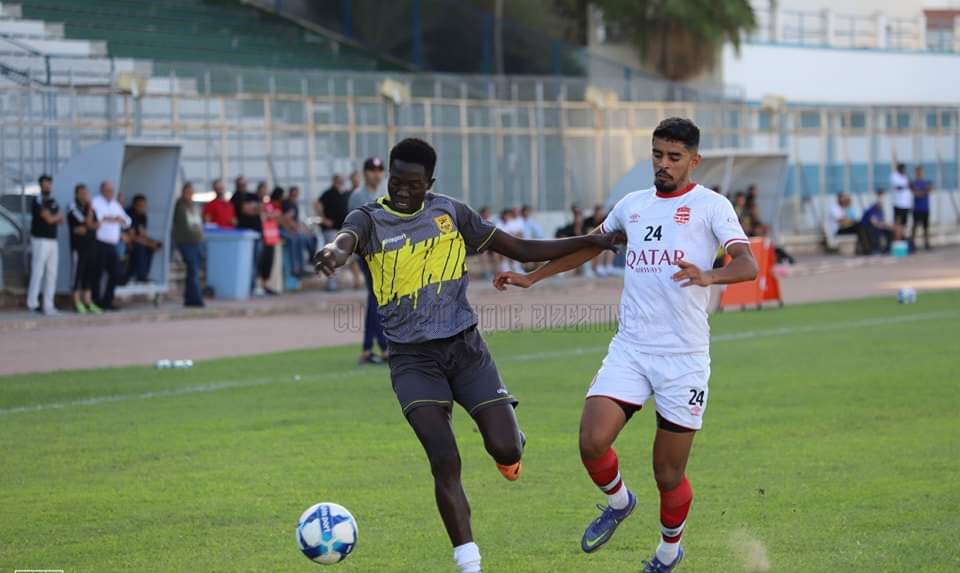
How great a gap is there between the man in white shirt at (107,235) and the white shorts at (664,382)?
1749cm

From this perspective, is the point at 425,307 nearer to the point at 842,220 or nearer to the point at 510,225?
the point at 510,225

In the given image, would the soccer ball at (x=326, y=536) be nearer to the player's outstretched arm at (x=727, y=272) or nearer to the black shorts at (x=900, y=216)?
the player's outstretched arm at (x=727, y=272)

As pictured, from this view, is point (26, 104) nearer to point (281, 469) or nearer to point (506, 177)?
point (506, 177)

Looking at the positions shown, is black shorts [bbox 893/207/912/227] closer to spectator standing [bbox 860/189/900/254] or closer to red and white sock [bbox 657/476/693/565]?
spectator standing [bbox 860/189/900/254]

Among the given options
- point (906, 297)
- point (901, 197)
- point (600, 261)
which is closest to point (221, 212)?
point (600, 261)

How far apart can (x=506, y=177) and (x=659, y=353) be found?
26.4 meters

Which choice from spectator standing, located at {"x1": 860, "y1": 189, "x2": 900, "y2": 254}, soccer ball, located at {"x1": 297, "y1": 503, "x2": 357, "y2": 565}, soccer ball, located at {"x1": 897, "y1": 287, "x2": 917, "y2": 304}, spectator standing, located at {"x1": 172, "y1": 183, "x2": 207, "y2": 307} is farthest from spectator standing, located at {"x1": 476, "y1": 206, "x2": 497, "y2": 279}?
soccer ball, located at {"x1": 297, "y1": 503, "x2": 357, "y2": 565}

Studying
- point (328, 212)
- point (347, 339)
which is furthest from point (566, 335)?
point (328, 212)

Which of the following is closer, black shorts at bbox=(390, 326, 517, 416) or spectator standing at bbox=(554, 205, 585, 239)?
black shorts at bbox=(390, 326, 517, 416)

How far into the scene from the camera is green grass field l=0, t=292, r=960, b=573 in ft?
26.5

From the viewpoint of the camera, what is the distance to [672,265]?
752 centimetres

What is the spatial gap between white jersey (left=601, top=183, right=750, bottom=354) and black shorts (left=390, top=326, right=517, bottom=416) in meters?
0.74

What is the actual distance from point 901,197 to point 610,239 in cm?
3422

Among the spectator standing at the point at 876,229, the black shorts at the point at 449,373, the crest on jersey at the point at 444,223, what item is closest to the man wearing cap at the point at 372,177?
the crest on jersey at the point at 444,223
